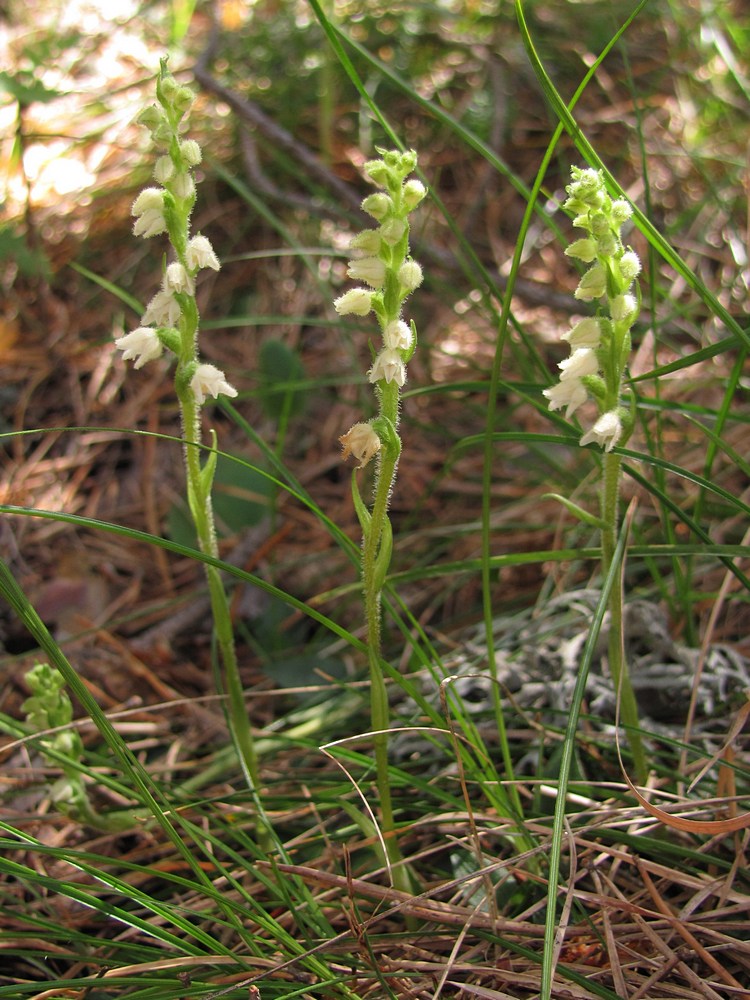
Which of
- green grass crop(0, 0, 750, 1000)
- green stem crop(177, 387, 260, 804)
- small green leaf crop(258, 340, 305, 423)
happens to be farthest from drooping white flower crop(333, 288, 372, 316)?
small green leaf crop(258, 340, 305, 423)

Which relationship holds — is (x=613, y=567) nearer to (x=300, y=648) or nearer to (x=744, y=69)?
(x=300, y=648)

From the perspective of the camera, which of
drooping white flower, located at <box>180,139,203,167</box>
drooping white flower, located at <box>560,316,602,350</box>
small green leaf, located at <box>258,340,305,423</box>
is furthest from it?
small green leaf, located at <box>258,340,305,423</box>

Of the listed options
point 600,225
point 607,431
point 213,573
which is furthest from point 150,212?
point 607,431

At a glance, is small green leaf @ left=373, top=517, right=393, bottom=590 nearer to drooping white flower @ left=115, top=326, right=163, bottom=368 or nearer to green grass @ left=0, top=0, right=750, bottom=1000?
green grass @ left=0, top=0, right=750, bottom=1000

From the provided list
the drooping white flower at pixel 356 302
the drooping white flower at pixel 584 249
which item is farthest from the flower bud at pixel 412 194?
the drooping white flower at pixel 584 249

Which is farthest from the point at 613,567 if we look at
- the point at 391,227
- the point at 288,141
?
the point at 288,141

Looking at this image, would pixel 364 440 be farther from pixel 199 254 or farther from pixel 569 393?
pixel 199 254

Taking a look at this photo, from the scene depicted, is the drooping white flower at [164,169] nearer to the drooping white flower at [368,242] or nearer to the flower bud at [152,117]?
the flower bud at [152,117]
